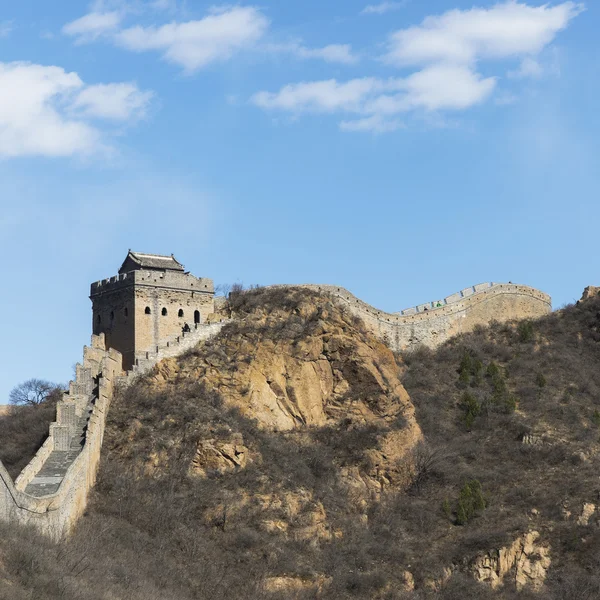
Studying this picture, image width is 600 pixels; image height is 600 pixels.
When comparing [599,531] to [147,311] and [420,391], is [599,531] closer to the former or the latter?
[420,391]

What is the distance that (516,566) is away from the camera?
162 ft

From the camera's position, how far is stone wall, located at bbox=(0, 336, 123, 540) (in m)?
41.4

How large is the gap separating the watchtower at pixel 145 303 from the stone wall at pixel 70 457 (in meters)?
1.17

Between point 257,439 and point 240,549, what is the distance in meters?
5.72

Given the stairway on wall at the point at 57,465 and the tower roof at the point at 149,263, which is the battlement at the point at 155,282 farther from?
the stairway on wall at the point at 57,465

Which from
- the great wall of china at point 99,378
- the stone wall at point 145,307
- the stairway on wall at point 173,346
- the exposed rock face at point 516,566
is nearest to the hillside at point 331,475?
the exposed rock face at point 516,566

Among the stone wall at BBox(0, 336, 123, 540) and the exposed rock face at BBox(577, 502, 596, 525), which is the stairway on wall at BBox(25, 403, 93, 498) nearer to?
the stone wall at BBox(0, 336, 123, 540)

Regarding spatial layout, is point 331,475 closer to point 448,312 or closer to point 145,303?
point 145,303

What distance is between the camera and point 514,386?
61188 millimetres

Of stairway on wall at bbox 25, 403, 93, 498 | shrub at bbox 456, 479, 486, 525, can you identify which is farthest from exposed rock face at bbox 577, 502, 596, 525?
stairway on wall at bbox 25, 403, 93, 498

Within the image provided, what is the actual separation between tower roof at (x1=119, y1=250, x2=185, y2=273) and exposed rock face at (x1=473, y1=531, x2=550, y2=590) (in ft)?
54.7

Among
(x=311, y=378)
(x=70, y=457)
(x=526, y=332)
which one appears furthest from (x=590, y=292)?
(x=70, y=457)

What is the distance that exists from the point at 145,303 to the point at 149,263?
242 centimetres

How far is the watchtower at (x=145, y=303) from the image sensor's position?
55.5 meters
